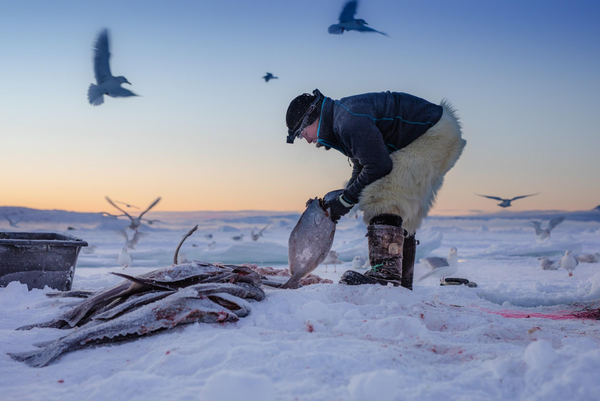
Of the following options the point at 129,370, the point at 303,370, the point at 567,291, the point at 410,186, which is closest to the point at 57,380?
the point at 129,370

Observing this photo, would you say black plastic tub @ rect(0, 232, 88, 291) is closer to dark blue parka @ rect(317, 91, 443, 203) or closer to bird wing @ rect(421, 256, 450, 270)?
dark blue parka @ rect(317, 91, 443, 203)

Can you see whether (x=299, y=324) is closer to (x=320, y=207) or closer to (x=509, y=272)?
(x=320, y=207)

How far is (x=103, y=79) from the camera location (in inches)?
313

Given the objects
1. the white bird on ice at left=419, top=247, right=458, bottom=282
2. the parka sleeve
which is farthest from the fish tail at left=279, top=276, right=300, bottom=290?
the white bird on ice at left=419, top=247, right=458, bottom=282

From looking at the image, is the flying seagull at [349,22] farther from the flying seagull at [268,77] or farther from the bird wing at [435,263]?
the bird wing at [435,263]

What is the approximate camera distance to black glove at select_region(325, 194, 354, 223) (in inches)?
121

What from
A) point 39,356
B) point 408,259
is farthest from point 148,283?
point 408,259

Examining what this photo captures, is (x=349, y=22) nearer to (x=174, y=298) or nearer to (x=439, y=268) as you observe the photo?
(x=439, y=268)

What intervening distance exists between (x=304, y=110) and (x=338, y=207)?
77cm

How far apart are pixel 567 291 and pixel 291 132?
3.89 meters

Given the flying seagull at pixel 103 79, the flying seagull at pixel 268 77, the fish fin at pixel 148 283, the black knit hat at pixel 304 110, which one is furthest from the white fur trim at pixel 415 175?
the flying seagull at pixel 268 77

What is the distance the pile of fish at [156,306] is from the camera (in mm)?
1867

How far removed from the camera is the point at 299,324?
207 centimetres

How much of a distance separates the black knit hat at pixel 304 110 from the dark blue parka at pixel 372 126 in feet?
0.20
